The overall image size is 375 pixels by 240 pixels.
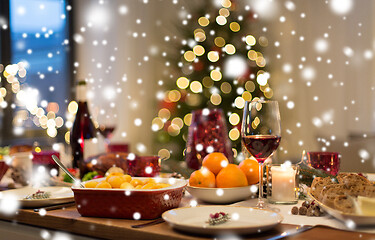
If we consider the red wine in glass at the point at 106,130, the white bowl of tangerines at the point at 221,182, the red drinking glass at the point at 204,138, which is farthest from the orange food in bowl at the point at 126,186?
the red wine in glass at the point at 106,130

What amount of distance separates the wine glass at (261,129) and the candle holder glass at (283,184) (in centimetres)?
8

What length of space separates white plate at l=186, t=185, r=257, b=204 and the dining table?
16mm

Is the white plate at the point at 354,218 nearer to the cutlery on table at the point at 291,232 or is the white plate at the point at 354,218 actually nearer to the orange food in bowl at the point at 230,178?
the cutlery on table at the point at 291,232

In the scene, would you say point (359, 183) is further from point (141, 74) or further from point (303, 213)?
point (141, 74)

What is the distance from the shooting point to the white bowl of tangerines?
101 centimetres

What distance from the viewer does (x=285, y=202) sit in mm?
1009

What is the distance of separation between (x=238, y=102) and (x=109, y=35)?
190 centimetres

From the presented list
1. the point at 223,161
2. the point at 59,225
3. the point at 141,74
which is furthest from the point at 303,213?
the point at 141,74

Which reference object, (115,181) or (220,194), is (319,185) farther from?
(115,181)

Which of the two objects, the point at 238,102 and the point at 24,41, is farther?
the point at 24,41

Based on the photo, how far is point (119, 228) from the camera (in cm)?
80

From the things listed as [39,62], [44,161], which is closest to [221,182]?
[44,161]

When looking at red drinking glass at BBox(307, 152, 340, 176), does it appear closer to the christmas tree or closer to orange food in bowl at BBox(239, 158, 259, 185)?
orange food in bowl at BBox(239, 158, 259, 185)

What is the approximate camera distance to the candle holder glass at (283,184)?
1.01 metres
